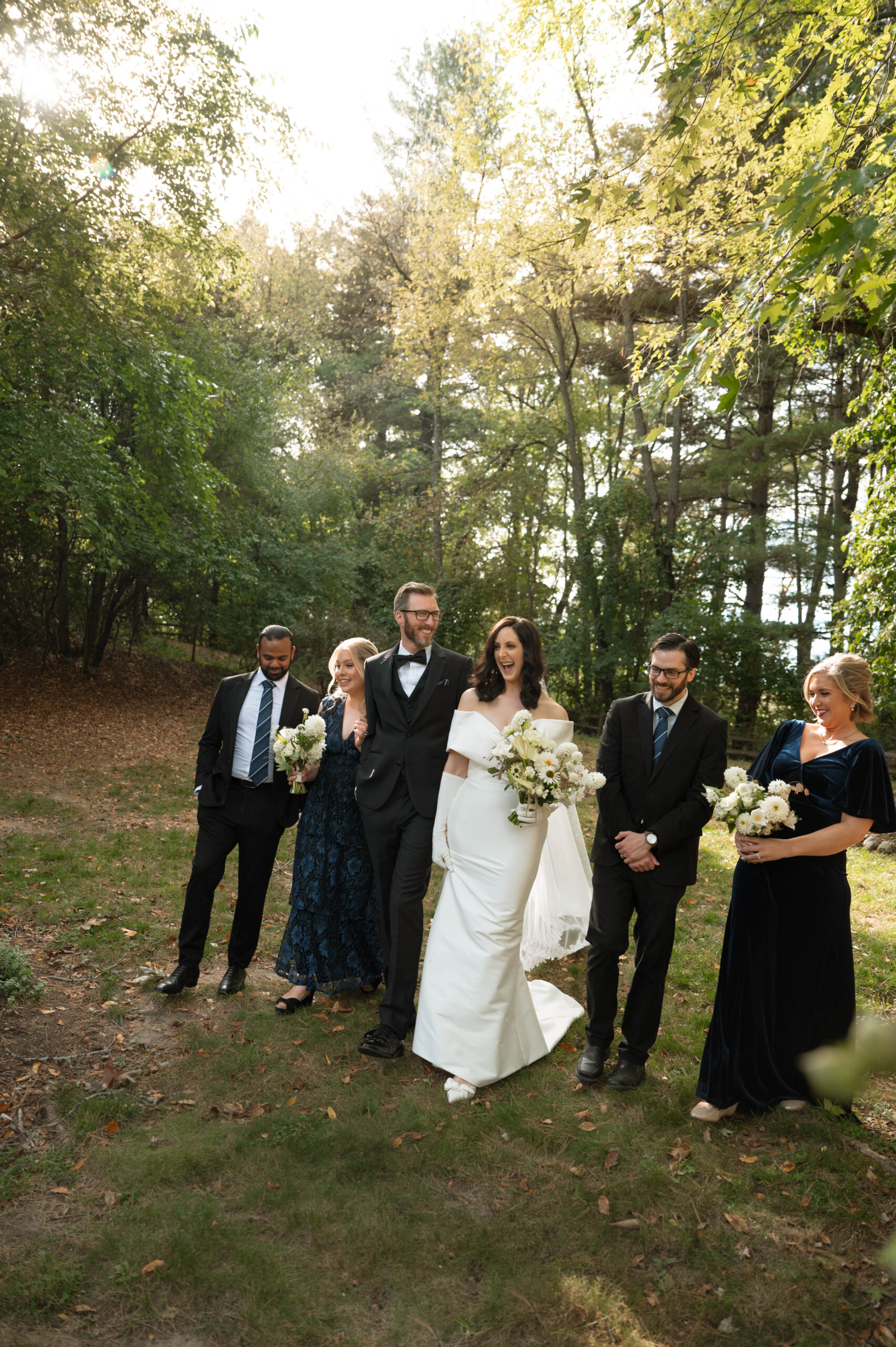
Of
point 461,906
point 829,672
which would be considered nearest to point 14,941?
point 461,906

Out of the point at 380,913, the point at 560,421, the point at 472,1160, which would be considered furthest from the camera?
the point at 560,421

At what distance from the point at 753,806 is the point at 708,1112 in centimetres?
156

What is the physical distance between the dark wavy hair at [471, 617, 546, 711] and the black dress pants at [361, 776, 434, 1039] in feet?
2.41

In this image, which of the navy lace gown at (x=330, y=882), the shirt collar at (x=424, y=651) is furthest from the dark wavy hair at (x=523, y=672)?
the navy lace gown at (x=330, y=882)

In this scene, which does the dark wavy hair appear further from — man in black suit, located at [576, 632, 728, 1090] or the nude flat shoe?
A: the nude flat shoe

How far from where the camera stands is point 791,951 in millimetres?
4320

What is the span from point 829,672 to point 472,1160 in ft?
9.28

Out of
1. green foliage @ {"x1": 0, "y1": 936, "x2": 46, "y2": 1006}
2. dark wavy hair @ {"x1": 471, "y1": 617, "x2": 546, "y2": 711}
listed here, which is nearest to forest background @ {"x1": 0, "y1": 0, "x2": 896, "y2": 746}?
dark wavy hair @ {"x1": 471, "y1": 617, "x2": 546, "y2": 711}

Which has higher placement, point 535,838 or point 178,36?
point 178,36

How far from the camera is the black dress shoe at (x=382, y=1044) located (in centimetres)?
490

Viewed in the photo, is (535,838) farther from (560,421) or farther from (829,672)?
(560,421)

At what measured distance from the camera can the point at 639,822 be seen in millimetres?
4668

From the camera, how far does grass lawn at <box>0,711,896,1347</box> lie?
3094 millimetres

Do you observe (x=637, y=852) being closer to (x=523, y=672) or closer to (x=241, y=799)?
(x=523, y=672)
